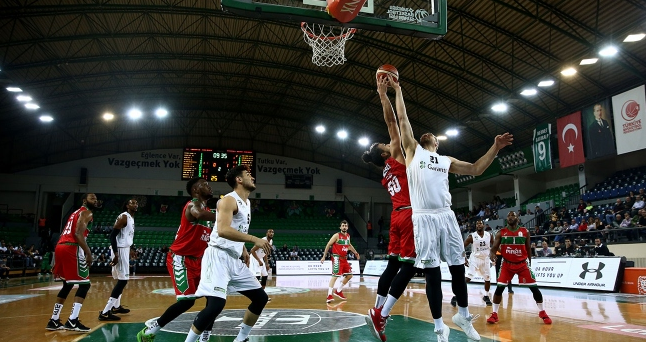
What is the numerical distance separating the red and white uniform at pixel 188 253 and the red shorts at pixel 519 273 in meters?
5.38

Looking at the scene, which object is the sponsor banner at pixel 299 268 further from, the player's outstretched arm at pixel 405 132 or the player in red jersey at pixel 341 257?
the player's outstretched arm at pixel 405 132

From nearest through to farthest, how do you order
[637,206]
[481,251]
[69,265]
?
[69,265] → [481,251] → [637,206]

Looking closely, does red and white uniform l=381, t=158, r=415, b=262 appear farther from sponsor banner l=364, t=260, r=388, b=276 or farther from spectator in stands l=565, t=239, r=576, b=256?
sponsor banner l=364, t=260, r=388, b=276

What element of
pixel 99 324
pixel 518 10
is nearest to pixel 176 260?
pixel 99 324

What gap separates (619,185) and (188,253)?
25051 mm

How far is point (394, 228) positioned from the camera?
5.64 m

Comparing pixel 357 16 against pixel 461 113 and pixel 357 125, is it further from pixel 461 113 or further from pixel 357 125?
pixel 357 125

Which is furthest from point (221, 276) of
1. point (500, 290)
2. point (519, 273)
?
point (519, 273)

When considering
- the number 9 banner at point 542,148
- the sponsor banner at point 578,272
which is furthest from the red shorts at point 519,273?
the number 9 banner at point 542,148

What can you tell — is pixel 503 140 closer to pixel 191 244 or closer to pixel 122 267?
pixel 191 244

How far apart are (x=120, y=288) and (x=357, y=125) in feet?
92.8

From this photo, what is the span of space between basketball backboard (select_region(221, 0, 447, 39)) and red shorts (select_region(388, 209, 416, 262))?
12.8ft

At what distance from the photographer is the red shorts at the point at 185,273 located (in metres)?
5.61

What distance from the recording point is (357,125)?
35.1 metres
